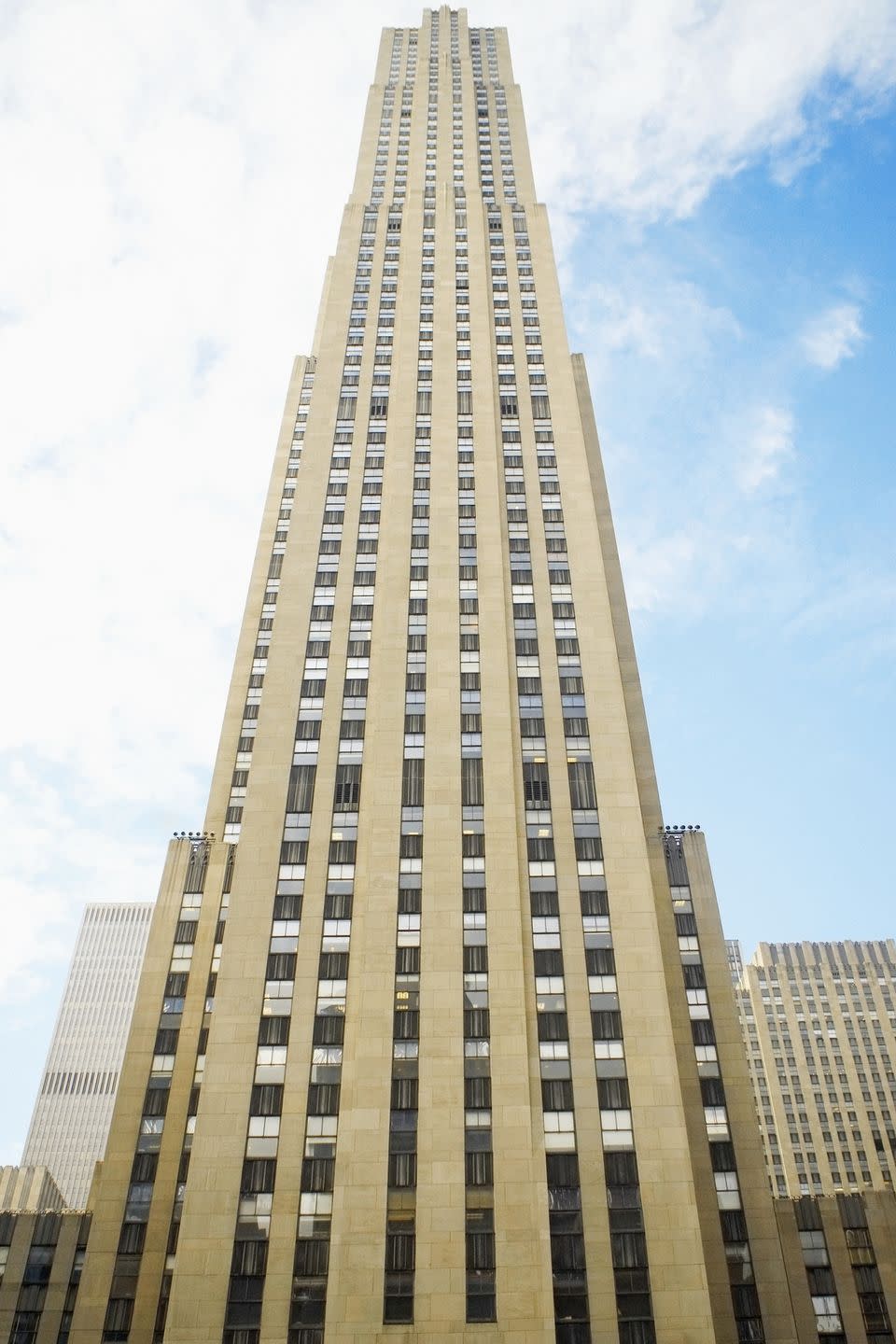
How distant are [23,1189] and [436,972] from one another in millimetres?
45276

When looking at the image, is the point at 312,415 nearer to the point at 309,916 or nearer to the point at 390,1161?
the point at 309,916

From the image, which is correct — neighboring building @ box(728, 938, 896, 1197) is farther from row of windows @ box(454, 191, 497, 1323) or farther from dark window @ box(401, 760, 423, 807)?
dark window @ box(401, 760, 423, 807)

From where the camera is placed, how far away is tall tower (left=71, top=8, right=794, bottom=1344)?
4509 cm

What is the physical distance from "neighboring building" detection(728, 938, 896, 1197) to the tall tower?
86.9 m

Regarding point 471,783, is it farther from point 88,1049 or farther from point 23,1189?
point 88,1049

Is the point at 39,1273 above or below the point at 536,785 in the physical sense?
below

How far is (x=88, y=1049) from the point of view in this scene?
16488 centimetres

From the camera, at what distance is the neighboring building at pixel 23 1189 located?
241 ft

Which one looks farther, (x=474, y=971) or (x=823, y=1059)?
(x=823, y=1059)

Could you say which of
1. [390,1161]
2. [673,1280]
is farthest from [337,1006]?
[673,1280]

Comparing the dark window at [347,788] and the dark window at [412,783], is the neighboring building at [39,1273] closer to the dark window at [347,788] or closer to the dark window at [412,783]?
the dark window at [347,788]

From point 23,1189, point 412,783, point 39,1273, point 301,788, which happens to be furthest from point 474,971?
point 23,1189

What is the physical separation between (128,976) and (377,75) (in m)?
150

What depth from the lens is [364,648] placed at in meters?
70.6
